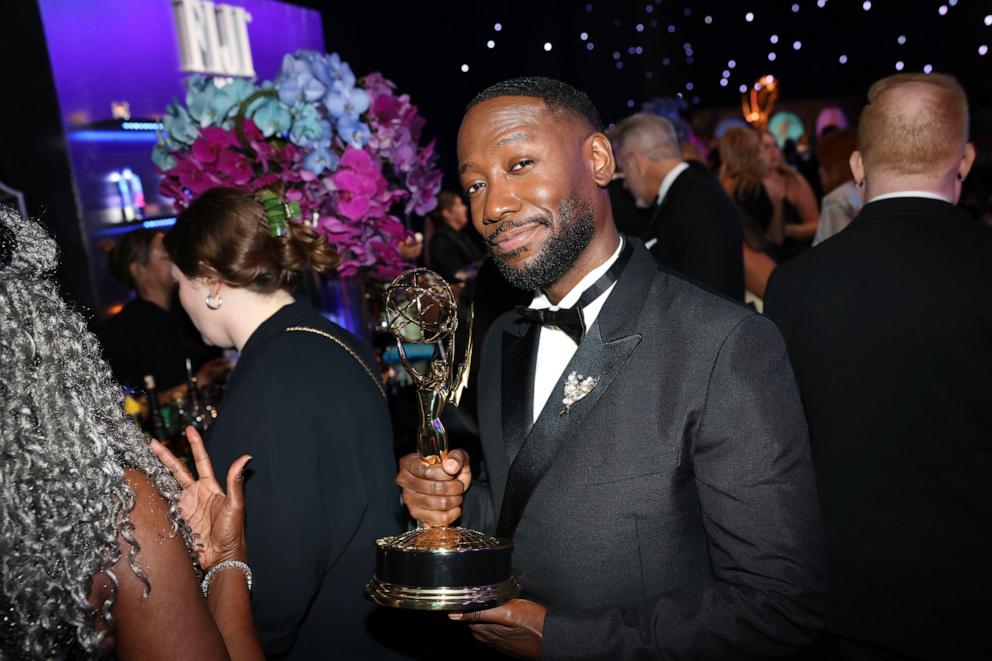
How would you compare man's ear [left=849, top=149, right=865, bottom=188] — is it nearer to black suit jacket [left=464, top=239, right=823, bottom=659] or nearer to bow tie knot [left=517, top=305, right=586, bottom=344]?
black suit jacket [left=464, top=239, right=823, bottom=659]

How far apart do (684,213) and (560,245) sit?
231 centimetres

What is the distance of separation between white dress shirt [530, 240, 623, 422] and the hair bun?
858mm

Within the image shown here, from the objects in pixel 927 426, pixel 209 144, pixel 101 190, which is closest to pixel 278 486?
pixel 209 144

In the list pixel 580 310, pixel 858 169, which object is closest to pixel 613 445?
pixel 580 310

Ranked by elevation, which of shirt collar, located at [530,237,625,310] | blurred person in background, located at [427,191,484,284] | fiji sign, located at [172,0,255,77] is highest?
fiji sign, located at [172,0,255,77]

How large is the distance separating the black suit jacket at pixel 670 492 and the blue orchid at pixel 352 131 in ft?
4.26

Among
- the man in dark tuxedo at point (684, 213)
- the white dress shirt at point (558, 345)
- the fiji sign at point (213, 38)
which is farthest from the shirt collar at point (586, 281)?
the fiji sign at point (213, 38)

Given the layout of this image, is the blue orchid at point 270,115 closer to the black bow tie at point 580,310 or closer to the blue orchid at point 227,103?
the blue orchid at point 227,103

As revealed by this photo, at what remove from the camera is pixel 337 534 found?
1.91 meters

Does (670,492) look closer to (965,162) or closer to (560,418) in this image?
(560,418)

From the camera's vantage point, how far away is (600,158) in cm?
159

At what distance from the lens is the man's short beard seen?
1510 millimetres

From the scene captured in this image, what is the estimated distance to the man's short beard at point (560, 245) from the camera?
1.51m

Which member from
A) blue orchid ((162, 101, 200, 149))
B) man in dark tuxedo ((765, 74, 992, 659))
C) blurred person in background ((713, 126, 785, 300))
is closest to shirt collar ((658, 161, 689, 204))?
blurred person in background ((713, 126, 785, 300))
